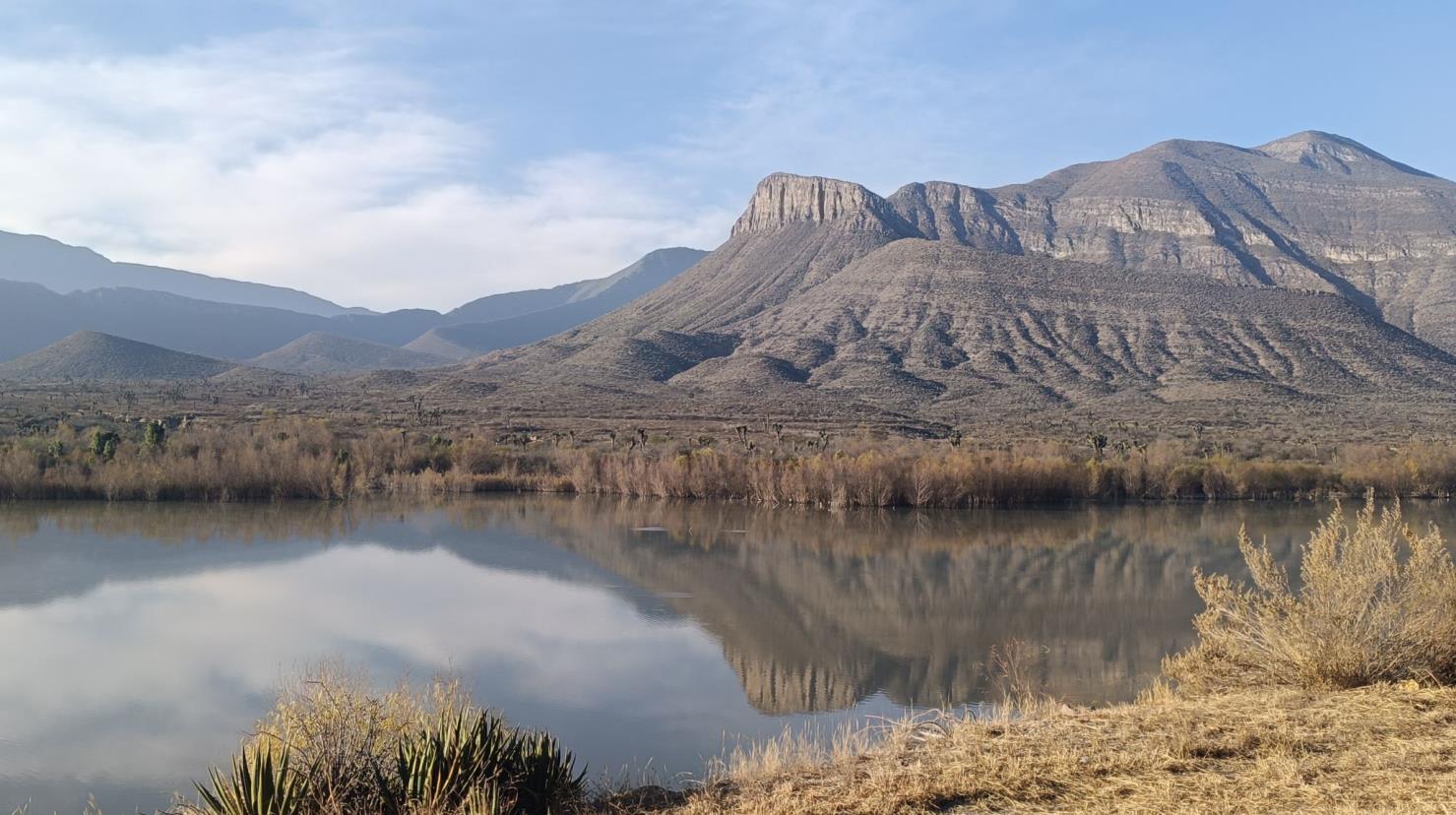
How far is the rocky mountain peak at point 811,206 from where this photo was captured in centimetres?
11896

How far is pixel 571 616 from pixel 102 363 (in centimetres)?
9539

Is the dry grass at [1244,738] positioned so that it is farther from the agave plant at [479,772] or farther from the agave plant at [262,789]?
the agave plant at [262,789]

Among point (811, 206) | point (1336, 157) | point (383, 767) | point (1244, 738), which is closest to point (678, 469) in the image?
point (383, 767)

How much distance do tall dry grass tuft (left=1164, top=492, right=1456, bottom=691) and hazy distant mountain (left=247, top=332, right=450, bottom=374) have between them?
5744 inches

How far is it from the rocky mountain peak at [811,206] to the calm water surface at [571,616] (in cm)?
8629

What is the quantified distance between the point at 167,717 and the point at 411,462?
30225 mm

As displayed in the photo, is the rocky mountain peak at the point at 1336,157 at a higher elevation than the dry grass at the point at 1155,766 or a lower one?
higher

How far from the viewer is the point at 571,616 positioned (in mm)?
20656

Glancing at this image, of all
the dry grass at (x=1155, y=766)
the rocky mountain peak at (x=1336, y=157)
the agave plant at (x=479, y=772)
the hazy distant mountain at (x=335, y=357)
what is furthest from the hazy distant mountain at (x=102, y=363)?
the rocky mountain peak at (x=1336, y=157)

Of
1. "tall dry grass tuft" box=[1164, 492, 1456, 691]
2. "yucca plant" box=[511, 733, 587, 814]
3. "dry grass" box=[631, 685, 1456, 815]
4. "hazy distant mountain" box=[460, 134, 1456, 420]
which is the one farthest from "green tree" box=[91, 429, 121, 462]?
"tall dry grass tuft" box=[1164, 492, 1456, 691]

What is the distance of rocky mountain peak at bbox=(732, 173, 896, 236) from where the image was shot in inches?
4684

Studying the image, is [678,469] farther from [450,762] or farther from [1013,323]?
[1013,323]

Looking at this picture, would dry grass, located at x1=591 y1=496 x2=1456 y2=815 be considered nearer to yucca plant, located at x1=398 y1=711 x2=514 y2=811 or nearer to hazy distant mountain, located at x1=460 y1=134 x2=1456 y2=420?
yucca plant, located at x1=398 y1=711 x2=514 y2=811

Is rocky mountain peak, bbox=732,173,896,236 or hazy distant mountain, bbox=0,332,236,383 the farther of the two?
rocky mountain peak, bbox=732,173,896,236
